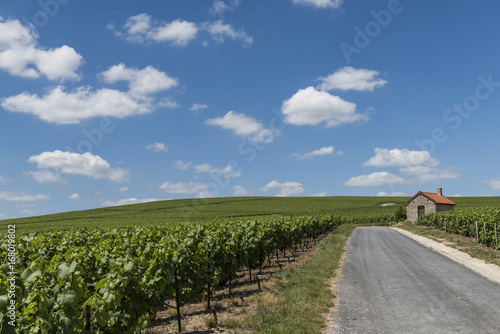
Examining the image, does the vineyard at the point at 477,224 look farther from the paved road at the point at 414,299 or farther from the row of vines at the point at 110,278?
the row of vines at the point at 110,278

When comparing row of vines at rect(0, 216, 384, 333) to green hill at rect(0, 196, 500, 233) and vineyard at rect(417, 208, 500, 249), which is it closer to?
vineyard at rect(417, 208, 500, 249)

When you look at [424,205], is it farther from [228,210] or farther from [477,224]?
[228,210]

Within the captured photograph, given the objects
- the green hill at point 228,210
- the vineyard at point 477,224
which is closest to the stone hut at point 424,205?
the vineyard at point 477,224

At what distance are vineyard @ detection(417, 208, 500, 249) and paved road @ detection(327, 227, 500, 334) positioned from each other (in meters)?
8.77

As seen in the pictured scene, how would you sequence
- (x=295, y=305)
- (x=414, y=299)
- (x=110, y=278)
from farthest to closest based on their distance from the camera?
(x=414, y=299), (x=295, y=305), (x=110, y=278)

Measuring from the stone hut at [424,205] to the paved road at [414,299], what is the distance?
46827mm

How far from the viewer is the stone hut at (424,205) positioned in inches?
2341

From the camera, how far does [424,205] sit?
61.1 m

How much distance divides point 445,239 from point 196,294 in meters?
26.9

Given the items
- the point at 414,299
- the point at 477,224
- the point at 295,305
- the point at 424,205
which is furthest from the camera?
the point at 424,205

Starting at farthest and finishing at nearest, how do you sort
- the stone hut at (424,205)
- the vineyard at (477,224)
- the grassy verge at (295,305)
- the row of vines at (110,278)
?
the stone hut at (424,205)
the vineyard at (477,224)
the grassy verge at (295,305)
the row of vines at (110,278)

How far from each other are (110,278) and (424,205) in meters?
63.8

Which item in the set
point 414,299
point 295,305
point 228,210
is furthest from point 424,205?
point 295,305

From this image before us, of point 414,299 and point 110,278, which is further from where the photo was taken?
point 414,299
